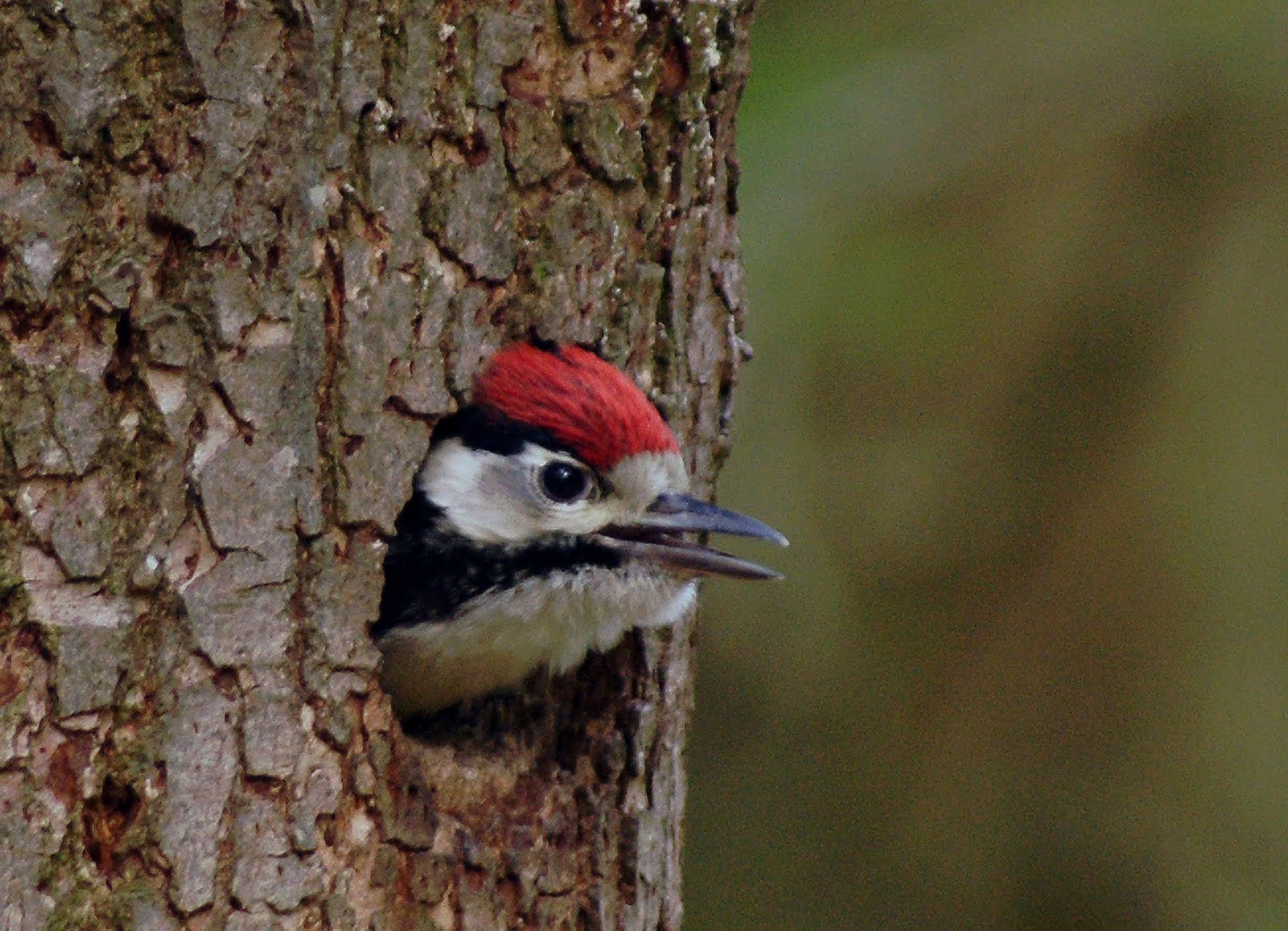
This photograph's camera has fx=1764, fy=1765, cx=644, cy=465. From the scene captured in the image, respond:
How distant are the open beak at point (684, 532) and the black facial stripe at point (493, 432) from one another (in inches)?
8.2

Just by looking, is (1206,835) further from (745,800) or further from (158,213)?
(158,213)

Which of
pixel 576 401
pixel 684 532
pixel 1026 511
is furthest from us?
pixel 1026 511

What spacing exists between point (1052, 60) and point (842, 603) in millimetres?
2230

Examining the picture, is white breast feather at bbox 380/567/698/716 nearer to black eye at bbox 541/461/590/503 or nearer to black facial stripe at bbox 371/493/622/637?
black facial stripe at bbox 371/493/622/637

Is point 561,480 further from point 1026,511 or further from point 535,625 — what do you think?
point 1026,511

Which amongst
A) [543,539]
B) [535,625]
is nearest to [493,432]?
[543,539]

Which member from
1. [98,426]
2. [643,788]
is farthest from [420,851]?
[98,426]

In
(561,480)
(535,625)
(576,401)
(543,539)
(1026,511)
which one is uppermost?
(1026,511)

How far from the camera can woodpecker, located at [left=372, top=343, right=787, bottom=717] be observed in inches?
136

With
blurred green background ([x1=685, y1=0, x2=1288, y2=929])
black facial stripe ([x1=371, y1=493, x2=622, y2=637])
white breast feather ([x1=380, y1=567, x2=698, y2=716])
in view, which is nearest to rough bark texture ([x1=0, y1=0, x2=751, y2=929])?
white breast feather ([x1=380, y1=567, x2=698, y2=716])

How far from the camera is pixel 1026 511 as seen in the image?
6.96m

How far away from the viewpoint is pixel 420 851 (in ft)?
10.5

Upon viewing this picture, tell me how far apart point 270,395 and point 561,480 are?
28.1 inches

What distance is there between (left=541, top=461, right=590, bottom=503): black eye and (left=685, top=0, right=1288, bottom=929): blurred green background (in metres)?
2.82
